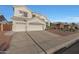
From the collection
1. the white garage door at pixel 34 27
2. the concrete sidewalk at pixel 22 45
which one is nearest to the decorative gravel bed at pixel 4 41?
the concrete sidewalk at pixel 22 45

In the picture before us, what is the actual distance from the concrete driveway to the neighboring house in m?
0.07

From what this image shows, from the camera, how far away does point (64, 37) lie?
17.2ft

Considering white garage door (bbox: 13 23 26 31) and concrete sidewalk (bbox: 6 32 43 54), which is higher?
white garage door (bbox: 13 23 26 31)

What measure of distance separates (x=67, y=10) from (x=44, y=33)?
490mm

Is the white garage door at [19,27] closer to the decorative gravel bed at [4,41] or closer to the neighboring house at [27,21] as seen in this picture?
the neighboring house at [27,21]

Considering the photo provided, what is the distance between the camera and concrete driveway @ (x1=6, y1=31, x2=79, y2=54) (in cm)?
511

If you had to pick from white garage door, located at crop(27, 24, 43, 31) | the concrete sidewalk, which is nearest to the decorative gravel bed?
the concrete sidewalk

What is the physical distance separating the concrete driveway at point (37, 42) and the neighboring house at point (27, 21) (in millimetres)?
74

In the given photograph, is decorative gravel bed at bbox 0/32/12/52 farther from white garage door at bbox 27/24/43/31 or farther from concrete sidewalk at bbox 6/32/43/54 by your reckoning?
white garage door at bbox 27/24/43/31

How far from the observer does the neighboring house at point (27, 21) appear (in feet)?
17.0

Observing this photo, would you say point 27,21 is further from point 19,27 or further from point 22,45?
point 22,45

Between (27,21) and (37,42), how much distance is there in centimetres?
35

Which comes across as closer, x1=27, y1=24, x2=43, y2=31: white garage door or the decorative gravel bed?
the decorative gravel bed

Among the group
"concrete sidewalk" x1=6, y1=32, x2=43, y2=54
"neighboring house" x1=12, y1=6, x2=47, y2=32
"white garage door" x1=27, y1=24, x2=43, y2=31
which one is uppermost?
"neighboring house" x1=12, y1=6, x2=47, y2=32
